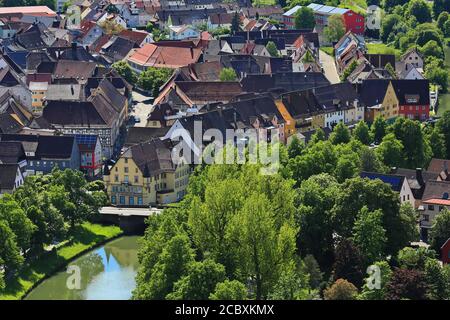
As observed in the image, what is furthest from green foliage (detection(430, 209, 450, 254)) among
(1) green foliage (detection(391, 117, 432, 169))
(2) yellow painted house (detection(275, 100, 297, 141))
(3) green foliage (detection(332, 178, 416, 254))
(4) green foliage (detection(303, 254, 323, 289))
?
(2) yellow painted house (detection(275, 100, 297, 141))

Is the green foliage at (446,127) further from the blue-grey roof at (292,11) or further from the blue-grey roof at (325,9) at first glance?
the blue-grey roof at (292,11)

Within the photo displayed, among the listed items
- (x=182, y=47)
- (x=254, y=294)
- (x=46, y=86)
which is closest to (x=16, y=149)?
(x=46, y=86)

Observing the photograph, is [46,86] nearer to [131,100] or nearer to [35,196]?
[131,100]

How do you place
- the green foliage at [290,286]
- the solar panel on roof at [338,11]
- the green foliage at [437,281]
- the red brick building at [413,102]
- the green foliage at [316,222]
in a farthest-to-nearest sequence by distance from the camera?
the solar panel on roof at [338,11], the red brick building at [413,102], the green foliage at [316,222], the green foliage at [437,281], the green foliage at [290,286]

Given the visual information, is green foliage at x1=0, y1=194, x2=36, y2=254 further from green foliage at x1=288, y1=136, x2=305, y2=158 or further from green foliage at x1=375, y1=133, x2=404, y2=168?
green foliage at x1=375, y1=133, x2=404, y2=168

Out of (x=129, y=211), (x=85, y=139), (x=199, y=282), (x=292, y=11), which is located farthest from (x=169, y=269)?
(x=292, y=11)

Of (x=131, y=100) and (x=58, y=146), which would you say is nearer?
(x=58, y=146)

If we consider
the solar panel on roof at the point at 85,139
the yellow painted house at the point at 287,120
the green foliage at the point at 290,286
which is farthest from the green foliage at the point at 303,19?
the green foliage at the point at 290,286
